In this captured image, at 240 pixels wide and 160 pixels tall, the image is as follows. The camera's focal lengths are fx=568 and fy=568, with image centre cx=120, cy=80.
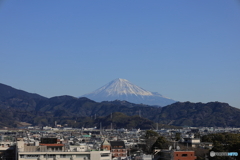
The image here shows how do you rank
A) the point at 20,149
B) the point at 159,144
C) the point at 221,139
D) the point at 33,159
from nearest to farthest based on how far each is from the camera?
1. the point at 33,159
2. the point at 20,149
3. the point at 159,144
4. the point at 221,139

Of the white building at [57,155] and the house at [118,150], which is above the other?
the house at [118,150]

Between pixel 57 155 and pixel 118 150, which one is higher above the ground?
pixel 118 150

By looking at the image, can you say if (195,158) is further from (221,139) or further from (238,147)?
(221,139)

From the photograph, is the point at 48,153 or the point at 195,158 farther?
the point at 195,158

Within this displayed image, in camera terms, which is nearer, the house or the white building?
the white building

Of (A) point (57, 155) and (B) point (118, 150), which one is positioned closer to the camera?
(A) point (57, 155)

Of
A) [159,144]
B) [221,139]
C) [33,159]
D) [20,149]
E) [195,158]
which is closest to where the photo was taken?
[33,159]

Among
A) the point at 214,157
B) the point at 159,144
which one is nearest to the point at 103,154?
the point at 214,157

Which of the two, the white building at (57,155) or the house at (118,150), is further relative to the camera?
the house at (118,150)

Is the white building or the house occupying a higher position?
Result: the house
